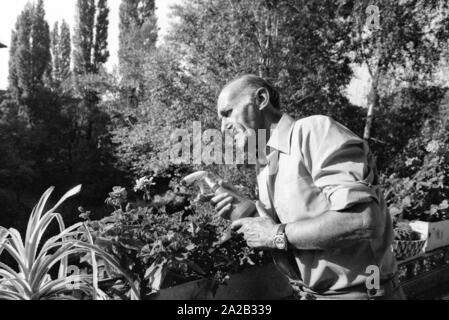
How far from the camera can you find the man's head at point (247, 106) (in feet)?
3.94

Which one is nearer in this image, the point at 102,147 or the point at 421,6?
the point at 421,6

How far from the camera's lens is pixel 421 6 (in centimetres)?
1135

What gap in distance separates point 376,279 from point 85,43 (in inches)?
1059

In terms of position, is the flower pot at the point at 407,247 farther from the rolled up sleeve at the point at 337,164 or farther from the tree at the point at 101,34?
the tree at the point at 101,34

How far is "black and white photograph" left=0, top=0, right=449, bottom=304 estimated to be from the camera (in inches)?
42.4

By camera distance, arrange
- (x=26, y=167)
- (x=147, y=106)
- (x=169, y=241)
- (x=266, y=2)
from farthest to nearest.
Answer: (x=26, y=167), (x=147, y=106), (x=266, y=2), (x=169, y=241)

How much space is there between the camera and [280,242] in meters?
1.07

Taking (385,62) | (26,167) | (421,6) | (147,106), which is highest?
(421,6)

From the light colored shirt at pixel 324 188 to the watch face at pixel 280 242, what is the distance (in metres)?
0.06

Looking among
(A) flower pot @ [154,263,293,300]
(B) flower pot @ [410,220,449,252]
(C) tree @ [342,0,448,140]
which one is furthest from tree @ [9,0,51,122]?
(A) flower pot @ [154,263,293,300]

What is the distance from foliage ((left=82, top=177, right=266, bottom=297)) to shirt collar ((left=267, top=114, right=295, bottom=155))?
52 cm

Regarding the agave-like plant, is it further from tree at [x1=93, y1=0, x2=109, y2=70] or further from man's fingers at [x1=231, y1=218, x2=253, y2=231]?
tree at [x1=93, y1=0, x2=109, y2=70]

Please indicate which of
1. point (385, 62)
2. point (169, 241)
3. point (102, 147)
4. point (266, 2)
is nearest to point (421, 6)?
point (385, 62)
